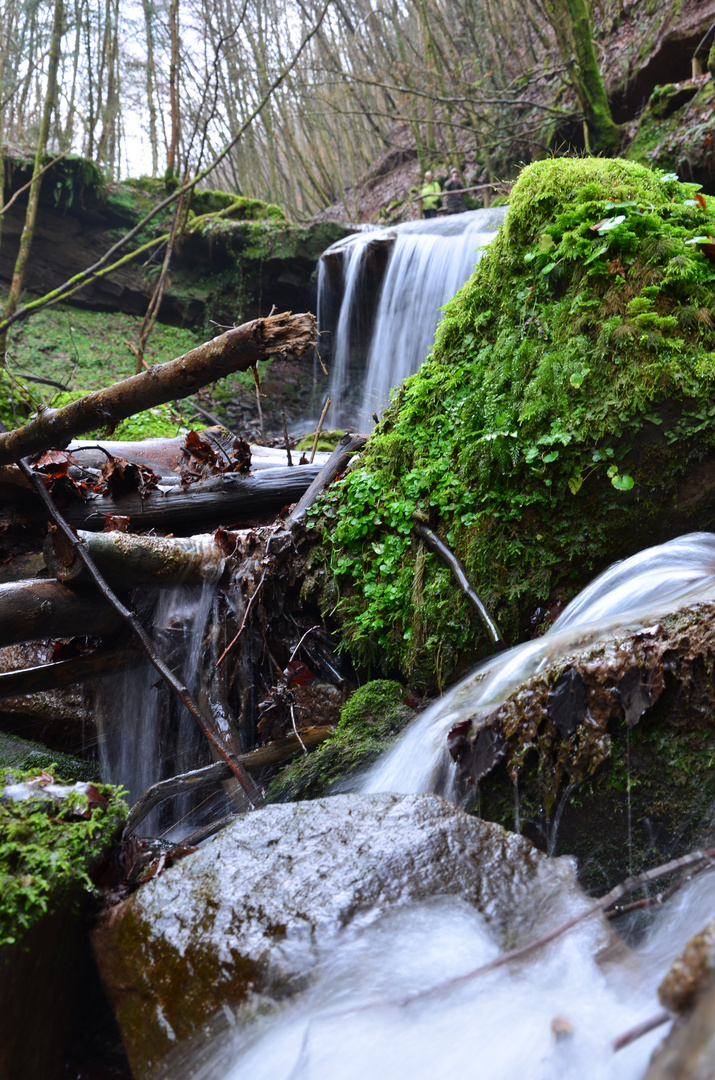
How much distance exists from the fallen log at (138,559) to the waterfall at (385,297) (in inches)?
244

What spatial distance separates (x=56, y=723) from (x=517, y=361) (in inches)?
147

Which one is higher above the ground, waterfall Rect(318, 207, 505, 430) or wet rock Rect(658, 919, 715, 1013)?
waterfall Rect(318, 207, 505, 430)

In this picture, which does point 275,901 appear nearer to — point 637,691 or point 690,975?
point 690,975

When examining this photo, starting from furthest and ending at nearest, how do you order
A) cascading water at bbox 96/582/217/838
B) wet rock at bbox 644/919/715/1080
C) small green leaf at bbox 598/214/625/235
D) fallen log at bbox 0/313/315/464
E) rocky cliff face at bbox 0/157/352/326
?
1. rocky cliff face at bbox 0/157/352/326
2. cascading water at bbox 96/582/217/838
3. small green leaf at bbox 598/214/625/235
4. fallen log at bbox 0/313/315/464
5. wet rock at bbox 644/919/715/1080

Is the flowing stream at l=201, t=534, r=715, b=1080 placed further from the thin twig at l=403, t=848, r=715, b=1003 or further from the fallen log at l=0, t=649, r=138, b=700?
the fallen log at l=0, t=649, r=138, b=700

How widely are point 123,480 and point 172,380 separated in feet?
6.07

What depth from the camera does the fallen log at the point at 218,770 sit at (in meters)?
2.97

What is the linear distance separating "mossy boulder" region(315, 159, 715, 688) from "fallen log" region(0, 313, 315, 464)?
1164 mm

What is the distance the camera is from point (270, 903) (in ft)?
5.76

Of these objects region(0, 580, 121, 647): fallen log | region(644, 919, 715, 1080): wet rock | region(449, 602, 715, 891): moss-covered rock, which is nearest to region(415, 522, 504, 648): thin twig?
region(449, 602, 715, 891): moss-covered rock

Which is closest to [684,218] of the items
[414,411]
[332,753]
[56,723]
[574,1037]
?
[414,411]

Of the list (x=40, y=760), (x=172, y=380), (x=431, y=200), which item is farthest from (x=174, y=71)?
(x=40, y=760)

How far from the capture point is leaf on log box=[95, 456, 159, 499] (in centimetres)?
450

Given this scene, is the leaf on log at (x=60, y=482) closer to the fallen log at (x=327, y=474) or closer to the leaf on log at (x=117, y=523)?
the leaf on log at (x=117, y=523)
